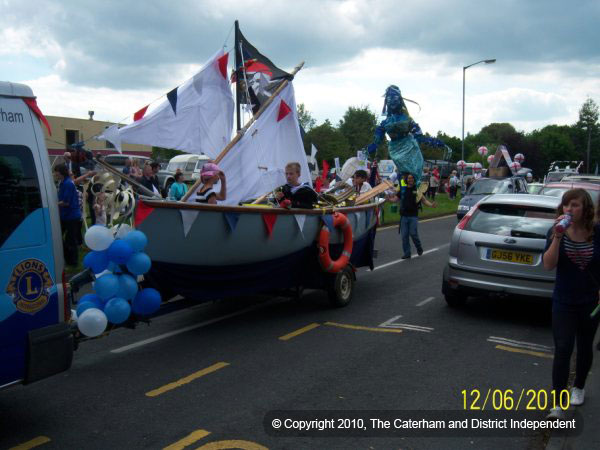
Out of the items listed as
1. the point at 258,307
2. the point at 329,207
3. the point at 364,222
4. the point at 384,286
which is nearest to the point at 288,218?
the point at 329,207

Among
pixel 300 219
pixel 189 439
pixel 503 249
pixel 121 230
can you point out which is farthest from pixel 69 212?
pixel 503 249

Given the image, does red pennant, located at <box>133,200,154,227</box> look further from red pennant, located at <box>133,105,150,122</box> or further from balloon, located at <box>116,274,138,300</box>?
red pennant, located at <box>133,105,150,122</box>

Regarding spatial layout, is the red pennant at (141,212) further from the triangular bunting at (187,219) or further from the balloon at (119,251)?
the balloon at (119,251)

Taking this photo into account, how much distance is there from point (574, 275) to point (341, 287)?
159 inches

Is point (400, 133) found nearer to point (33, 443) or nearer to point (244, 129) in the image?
point (244, 129)

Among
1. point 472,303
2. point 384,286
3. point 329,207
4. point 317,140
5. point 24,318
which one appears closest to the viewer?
point 24,318

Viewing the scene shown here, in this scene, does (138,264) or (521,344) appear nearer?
(138,264)

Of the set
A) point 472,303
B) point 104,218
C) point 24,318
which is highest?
point 104,218

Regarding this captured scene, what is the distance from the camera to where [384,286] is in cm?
965

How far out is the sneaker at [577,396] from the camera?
4562 mm

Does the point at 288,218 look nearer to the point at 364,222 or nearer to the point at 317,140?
the point at 364,222

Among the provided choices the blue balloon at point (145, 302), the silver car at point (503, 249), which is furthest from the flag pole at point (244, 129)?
the silver car at point (503, 249)

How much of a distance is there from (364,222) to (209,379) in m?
4.43

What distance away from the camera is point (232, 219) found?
6152mm
